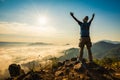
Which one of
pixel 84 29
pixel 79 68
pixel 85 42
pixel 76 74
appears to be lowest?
pixel 76 74

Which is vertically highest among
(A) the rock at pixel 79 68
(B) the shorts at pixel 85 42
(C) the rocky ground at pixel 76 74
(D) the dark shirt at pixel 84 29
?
(D) the dark shirt at pixel 84 29

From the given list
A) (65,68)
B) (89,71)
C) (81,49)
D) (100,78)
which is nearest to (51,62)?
(65,68)

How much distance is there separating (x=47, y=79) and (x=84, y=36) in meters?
3.69

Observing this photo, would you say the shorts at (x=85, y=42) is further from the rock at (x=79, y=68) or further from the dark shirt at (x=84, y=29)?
the rock at (x=79, y=68)

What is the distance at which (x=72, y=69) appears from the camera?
1133cm

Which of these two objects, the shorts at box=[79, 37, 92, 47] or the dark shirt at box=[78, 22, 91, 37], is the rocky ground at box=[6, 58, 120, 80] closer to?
the shorts at box=[79, 37, 92, 47]

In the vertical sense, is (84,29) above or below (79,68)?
above

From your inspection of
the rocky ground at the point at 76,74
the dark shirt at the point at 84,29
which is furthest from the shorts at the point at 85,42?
the rocky ground at the point at 76,74

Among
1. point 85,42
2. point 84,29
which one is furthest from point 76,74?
point 84,29

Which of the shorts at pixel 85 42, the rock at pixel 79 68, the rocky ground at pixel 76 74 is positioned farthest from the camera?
the shorts at pixel 85 42

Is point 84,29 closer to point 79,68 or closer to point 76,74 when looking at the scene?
point 79,68

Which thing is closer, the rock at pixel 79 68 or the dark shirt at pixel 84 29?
the rock at pixel 79 68

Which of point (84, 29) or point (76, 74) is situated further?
point (84, 29)

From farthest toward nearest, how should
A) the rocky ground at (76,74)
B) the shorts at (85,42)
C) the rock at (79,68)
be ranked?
the shorts at (85,42), the rock at (79,68), the rocky ground at (76,74)
